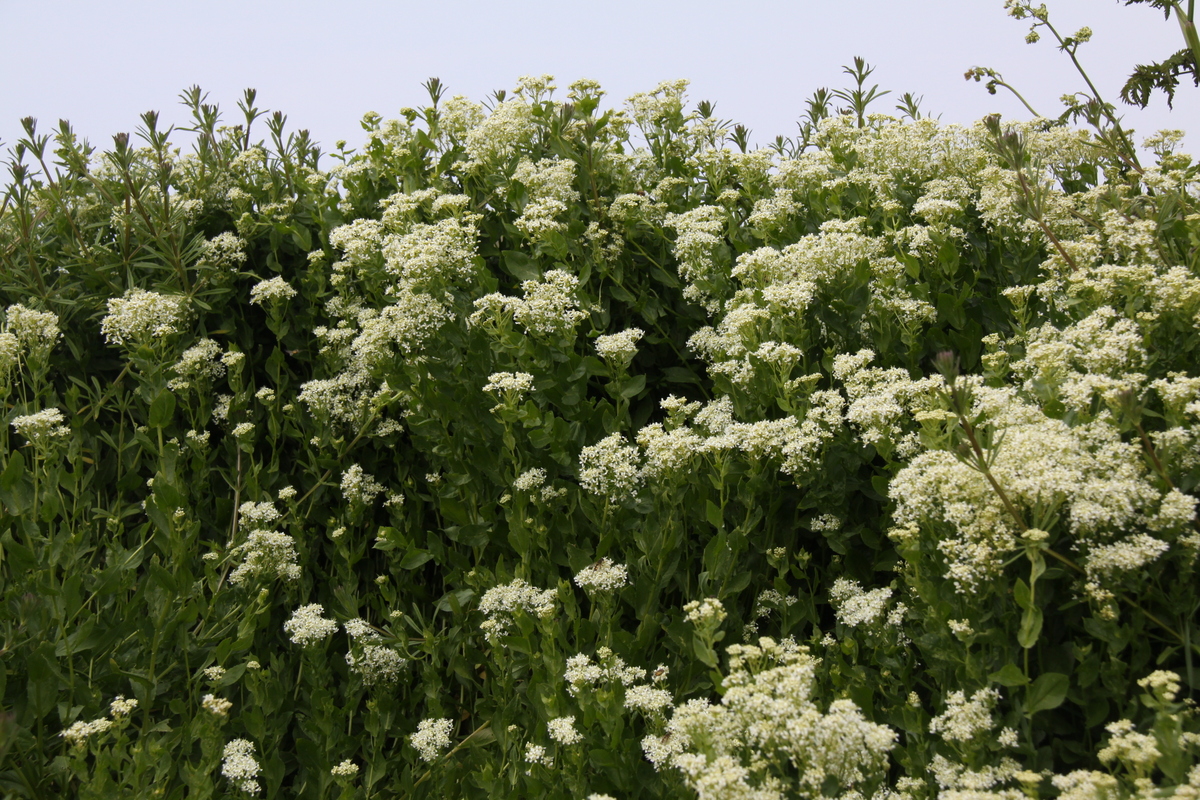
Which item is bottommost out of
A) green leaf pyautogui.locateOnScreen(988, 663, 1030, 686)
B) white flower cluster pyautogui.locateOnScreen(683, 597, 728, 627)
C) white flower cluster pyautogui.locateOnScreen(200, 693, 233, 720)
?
white flower cluster pyautogui.locateOnScreen(200, 693, 233, 720)

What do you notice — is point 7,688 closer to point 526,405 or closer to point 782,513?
point 526,405

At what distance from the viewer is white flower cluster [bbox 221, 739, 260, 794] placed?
326 cm

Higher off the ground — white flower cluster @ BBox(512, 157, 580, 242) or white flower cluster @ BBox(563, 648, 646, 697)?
white flower cluster @ BBox(512, 157, 580, 242)

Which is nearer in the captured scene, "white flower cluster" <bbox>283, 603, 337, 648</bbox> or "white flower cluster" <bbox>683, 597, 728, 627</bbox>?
"white flower cluster" <bbox>683, 597, 728, 627</bbox>

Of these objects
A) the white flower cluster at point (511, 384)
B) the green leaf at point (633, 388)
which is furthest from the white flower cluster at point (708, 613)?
the green leaf at point (633, 388)

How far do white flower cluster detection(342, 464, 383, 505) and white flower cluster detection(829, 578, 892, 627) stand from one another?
210 centimetres

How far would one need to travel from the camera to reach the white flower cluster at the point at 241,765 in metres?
3.26

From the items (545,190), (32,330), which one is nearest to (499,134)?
(545,190)

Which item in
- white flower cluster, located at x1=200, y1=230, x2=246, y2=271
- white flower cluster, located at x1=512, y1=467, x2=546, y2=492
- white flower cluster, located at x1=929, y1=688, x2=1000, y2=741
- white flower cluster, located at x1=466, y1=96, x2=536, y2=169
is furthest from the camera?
white flower cluster, located at x1=200, y1=230, x2=246, y2=271

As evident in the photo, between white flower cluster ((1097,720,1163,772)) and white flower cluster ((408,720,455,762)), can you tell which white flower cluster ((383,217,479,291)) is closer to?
white flower cluster ((408,720,455,762))

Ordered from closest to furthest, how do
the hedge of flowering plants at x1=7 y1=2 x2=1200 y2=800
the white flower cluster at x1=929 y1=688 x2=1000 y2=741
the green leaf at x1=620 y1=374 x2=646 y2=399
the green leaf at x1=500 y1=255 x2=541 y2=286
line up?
the white flower cluster at x1=929 y1=688 x2=1000 y2=741, the hedge of flowering plants at x1=7 y1=2 x2=1200 y2=800, the green leaf at x1=620 y1=374 x2=646 y2=399, the green leaf at x1=500 y1=255 x2=541 y2=286

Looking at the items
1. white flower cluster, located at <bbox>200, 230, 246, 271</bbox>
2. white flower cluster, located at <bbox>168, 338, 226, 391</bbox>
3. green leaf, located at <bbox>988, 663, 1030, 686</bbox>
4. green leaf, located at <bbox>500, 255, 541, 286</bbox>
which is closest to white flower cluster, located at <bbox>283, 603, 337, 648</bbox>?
white flower cluster, located at <bbox>168, 338, 226, 391</bbox>

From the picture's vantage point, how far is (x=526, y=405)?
3.75 meters

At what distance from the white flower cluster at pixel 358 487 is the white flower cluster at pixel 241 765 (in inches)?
45.9
